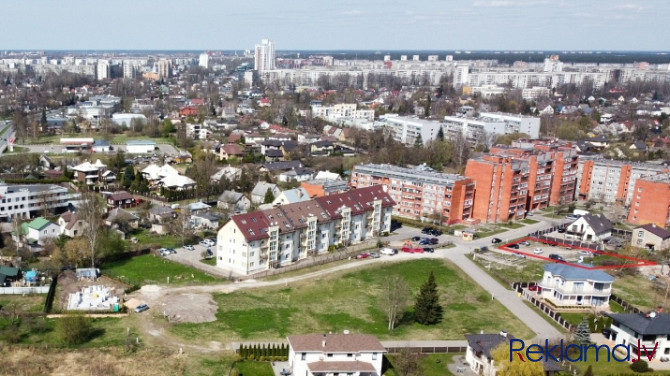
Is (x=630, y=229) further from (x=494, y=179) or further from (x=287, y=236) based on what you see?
(x=287, y=236)

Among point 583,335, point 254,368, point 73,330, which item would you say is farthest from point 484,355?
point 73,330

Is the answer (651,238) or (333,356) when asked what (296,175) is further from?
(333,356)

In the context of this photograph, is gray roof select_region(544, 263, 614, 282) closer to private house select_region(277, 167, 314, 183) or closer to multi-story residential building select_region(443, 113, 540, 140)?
private house select_region(277, 167, 314, 183)

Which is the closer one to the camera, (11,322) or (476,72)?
(11,322)

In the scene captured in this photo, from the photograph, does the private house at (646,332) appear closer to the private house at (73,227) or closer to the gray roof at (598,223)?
the gray roof at (598,223)

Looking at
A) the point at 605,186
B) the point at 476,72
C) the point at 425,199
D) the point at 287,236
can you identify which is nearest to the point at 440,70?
the point at 476,72

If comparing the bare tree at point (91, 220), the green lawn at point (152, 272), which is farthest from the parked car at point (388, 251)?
the bare tree at point (91, 220)

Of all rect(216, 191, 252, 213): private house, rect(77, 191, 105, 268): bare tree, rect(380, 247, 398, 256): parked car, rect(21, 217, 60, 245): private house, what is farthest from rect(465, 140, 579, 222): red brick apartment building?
rect(21, 217, 60, 245): private house
